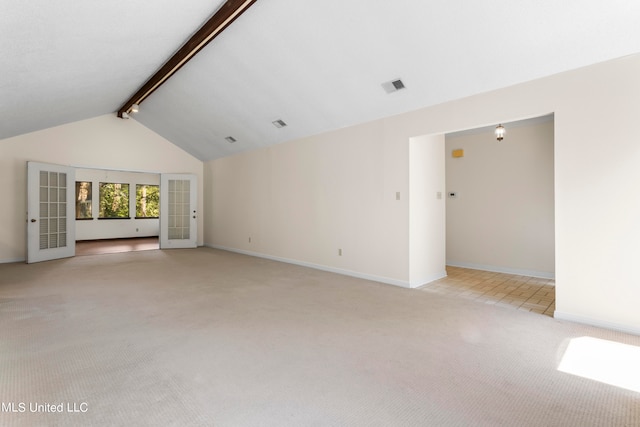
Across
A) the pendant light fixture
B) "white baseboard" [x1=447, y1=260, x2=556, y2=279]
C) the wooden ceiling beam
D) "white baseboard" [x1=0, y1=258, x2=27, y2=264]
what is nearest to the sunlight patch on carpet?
"white baseboard" [x1=447, y1=260, x2=556, y2=279]

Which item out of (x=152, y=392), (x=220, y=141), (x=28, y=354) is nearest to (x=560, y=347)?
(x=152, y=392)

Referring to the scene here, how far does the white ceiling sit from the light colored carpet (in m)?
2.66

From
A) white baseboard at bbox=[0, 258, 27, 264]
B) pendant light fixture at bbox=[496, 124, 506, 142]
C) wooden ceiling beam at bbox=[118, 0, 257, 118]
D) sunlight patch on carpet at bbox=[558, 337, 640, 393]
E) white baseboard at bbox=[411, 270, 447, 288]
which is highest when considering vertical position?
wooden ceiling beam at bbox=[118, 0, 257, 118]

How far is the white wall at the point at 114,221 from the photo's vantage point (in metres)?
10.2

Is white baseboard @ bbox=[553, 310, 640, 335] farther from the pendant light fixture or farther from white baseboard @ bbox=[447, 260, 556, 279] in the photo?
the pendant light fixture

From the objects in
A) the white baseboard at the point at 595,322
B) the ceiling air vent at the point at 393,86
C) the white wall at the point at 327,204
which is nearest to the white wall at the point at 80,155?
the white wall at the point at 327,204

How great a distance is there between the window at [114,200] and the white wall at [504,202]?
421 inches

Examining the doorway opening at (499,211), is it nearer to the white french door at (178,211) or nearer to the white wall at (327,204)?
the white wall at (327,204)

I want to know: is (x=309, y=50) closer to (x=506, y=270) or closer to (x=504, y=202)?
(x=504, y=202)

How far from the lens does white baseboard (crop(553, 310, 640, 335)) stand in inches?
113

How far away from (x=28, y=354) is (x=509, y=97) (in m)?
5.11

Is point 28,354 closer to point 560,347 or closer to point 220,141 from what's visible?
point 560,347

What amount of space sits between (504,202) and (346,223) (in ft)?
9.80

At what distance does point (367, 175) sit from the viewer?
197 inches
